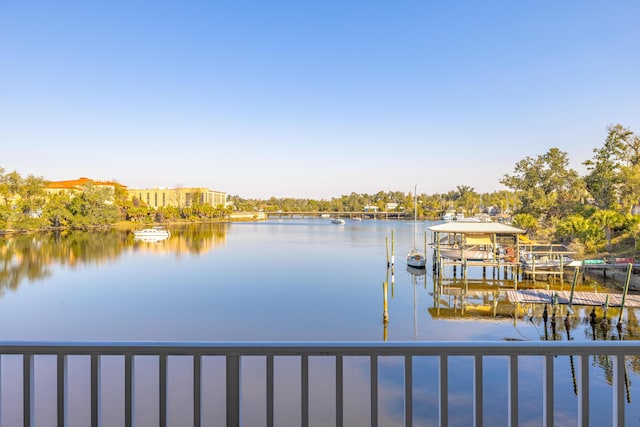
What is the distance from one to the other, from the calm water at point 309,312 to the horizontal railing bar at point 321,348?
624 cm

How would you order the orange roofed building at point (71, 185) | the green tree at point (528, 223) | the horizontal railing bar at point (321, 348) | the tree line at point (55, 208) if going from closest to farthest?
the horizontal railing bar at point (321, 348) < the green tree at point (528, 223) < the tree line at point (55, 208) < the orange roofed building at point (71, 185)

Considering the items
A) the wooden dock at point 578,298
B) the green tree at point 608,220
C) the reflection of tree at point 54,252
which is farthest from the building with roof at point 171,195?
the wooden dock at point 578,298

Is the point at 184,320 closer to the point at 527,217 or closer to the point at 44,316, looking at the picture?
the point at 44,316

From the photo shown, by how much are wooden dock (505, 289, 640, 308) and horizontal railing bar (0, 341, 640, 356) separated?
526 inches

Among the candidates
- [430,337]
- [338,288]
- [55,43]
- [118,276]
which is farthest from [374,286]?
[55,43]

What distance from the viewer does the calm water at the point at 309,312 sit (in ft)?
26.5

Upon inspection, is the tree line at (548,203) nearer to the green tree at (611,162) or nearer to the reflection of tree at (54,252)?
the green tree at (611,162)

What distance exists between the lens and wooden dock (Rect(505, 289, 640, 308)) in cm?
1305

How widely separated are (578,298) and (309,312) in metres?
9.18

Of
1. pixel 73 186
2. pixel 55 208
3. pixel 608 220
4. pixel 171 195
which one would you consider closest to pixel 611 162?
pixel 608 220

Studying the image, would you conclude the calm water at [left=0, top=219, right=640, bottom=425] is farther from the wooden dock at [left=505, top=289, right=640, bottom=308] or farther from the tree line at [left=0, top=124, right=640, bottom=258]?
the tree line at [left=0, top=124, right=640, bottom=258]

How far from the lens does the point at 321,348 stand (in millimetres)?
1470

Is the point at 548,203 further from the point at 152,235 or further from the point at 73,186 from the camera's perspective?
the point at 73,186

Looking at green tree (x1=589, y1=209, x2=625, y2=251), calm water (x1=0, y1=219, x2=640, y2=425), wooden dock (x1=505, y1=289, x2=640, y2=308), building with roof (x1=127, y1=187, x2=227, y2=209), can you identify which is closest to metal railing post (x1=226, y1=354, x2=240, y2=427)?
calm water (x1=0, y1=219, x2=640, y2=425)
